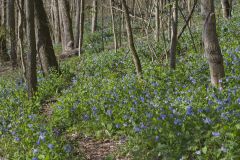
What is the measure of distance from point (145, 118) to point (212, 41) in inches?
62.0

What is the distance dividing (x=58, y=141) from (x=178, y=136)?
66.7 inches

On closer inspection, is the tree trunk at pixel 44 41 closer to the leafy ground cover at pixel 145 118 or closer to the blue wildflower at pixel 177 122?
the leafy ground cover at pixel 145 118

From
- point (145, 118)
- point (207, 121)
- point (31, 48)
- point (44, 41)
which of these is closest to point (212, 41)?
point (145, 118)

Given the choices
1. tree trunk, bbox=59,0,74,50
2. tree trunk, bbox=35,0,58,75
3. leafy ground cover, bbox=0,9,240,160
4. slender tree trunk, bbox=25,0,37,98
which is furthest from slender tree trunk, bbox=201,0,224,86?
tree trunk, bbox=59,0,74,50

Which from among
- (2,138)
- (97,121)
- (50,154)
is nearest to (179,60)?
(97,121)

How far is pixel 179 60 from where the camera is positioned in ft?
29.3

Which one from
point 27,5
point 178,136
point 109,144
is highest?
point 27,5

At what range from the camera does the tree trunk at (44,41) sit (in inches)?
A: 427

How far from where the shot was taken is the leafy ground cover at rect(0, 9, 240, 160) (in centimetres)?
420

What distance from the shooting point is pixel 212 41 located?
554cm

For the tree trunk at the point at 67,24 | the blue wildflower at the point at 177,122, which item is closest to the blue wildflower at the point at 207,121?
the blue wildflower at the point at 177,122

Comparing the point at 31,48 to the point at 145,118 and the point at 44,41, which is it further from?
the point at 145,118

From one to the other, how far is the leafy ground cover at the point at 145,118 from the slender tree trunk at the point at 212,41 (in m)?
0.20

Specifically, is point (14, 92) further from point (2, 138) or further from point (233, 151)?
point (233, 151)
